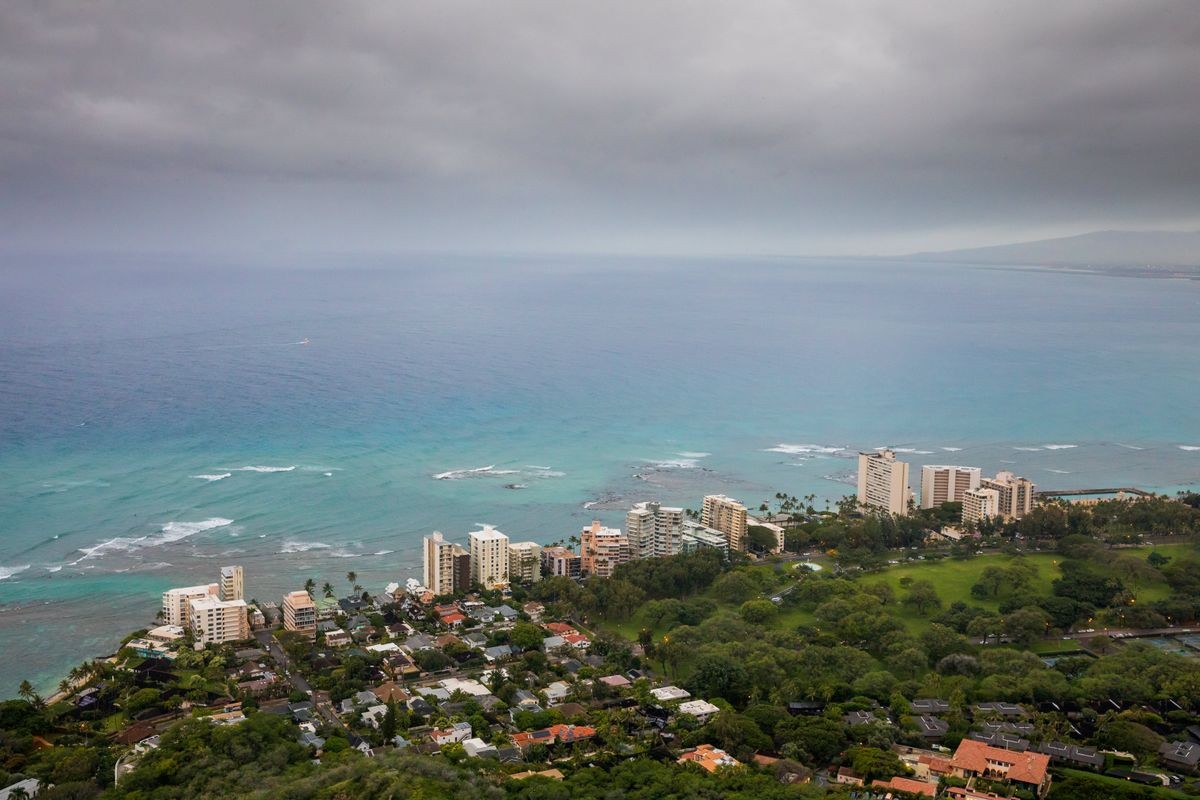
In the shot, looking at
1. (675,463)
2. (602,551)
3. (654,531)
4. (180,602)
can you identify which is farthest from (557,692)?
(675,463)

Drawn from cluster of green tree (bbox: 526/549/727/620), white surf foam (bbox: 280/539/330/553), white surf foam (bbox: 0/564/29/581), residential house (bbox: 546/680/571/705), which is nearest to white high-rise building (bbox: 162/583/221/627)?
white surf foam (bbox: 280/539/330/553)

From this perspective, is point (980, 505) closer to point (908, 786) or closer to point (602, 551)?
point (602, 551)

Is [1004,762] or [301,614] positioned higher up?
[301,614]

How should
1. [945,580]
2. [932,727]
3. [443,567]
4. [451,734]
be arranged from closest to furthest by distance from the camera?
[451,734] → [932,727] → [443,567] → [945,580]

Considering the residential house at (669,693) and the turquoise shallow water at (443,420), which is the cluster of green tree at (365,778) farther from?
the turquoise shallow water at (443,420)

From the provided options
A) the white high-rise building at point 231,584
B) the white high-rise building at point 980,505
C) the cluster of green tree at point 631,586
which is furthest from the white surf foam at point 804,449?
the white high-rise building at point 231,584

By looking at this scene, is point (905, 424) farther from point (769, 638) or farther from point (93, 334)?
point (93, 334)
